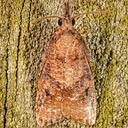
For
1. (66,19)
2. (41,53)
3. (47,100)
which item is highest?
(66,19)

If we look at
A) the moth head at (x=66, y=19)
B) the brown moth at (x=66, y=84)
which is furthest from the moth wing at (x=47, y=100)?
the moth head at (x=66, y=19)

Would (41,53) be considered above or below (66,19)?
below

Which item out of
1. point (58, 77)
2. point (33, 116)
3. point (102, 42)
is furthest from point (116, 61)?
point (33, 116)

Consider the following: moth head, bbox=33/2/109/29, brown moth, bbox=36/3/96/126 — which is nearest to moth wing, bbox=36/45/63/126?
brown moth, bbox=36/3/96/126

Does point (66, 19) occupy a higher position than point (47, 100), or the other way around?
point (66, 19)

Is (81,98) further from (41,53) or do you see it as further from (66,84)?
(41,53)

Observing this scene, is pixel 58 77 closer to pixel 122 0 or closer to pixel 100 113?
pixel 100 113

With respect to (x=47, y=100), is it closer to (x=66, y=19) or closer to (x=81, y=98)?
(x=81, y=98)

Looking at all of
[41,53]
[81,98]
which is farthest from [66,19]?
[81,98]
